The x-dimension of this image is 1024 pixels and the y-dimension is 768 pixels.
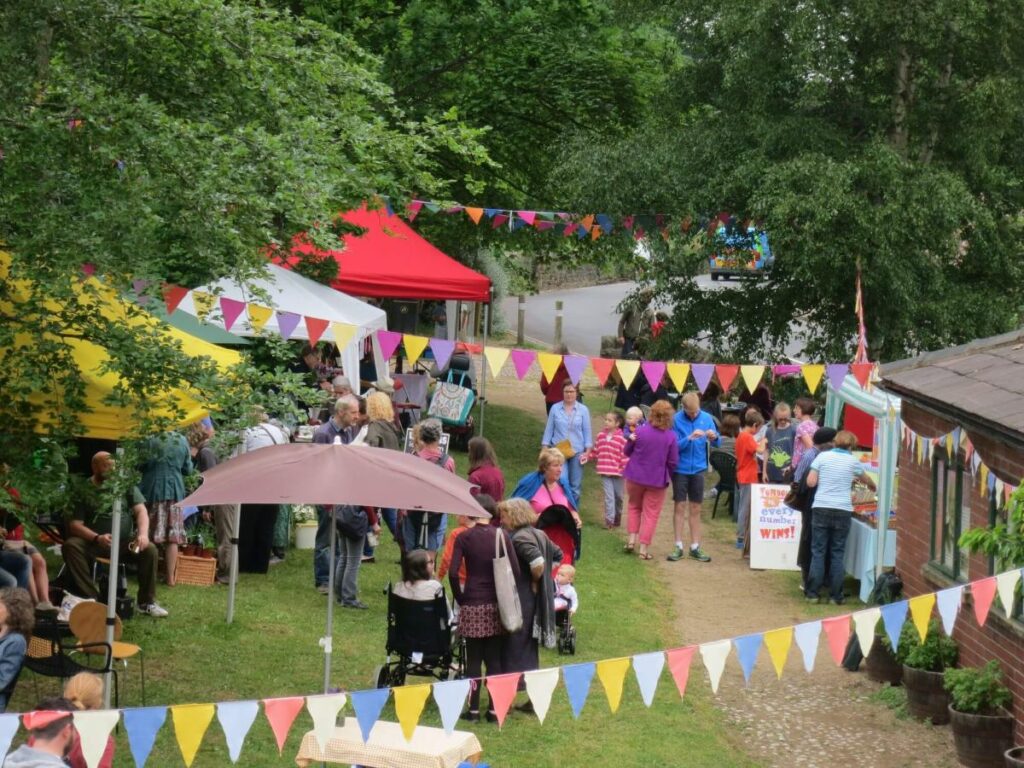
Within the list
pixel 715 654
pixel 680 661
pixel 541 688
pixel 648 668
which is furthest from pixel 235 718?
pixel 715 654

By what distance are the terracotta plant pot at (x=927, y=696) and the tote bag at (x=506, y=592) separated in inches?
127

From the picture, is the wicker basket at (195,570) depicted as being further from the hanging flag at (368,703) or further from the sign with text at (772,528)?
the hanging flag at (368,703)

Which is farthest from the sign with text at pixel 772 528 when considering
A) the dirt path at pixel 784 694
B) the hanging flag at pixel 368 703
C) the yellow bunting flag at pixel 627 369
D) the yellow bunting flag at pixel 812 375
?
the hanging flag at pixel 368 703

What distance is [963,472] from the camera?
1179 cm

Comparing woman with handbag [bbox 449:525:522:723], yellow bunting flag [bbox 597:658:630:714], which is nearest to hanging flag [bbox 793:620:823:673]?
yellow bunting flag [bbox 597:658:630:714]

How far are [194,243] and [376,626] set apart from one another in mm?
4608

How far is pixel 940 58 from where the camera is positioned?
19266 mm

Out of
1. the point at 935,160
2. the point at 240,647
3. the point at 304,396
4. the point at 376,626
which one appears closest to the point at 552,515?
the point at 376,626

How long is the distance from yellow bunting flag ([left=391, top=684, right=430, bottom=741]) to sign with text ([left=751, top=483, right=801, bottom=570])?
909 cm

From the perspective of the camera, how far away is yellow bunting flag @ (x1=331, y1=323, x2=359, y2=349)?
1606 cm

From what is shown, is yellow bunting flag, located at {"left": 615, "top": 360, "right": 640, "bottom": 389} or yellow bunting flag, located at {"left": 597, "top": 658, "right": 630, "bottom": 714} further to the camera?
yellow bunting flag, located at {"left": 615, "top": 360, "right": 640, "bottom": 389}

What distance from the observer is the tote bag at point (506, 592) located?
33.3 feet

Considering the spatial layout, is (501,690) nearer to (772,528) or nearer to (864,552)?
(864,552)

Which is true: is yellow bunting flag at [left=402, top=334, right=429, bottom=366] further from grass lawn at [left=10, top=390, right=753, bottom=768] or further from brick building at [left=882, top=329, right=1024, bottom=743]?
brick building at [left=882, top=329, right=1024, bottom=743]
